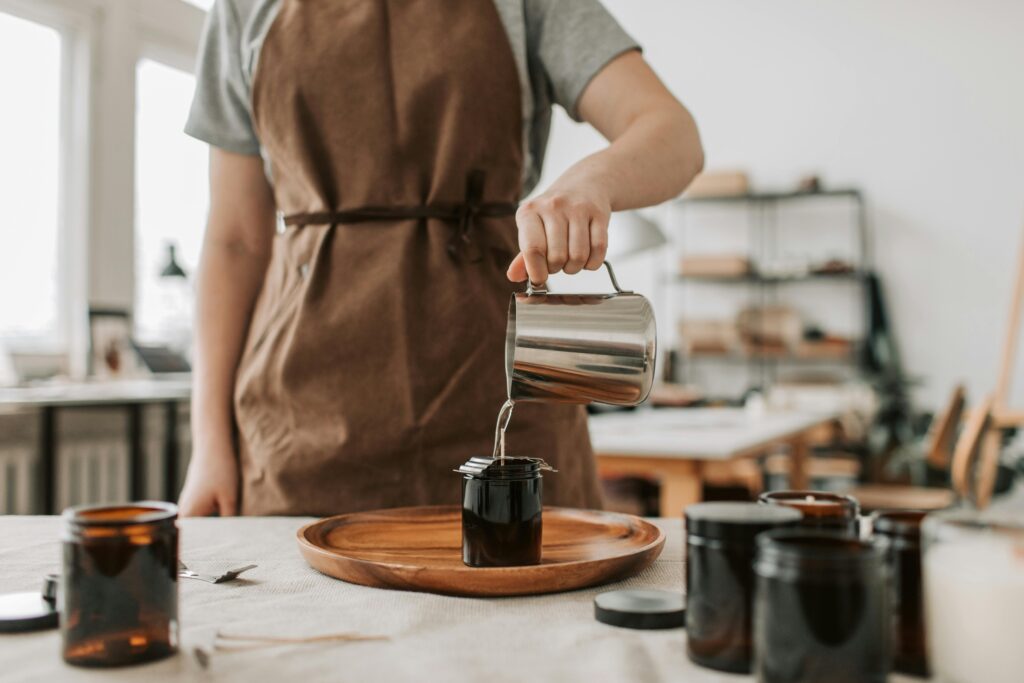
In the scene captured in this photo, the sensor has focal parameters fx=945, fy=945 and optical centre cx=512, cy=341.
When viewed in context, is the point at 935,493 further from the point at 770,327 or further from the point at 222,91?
the point at 222,91

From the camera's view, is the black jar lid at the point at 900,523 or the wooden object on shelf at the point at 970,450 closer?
the black jar lid at the point at 900,523

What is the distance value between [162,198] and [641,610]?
3.89 metres

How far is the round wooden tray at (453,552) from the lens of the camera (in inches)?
26.6

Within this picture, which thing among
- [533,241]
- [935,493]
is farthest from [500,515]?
[935,493]

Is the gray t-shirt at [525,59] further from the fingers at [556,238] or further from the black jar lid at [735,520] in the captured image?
the black jar lid at [735,520]

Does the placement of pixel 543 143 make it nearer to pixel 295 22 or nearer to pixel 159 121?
pixel 295 22

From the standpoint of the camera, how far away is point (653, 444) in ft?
7.72

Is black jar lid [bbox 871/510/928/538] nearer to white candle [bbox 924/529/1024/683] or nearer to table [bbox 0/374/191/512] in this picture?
white candle [bbox 924/529/1024/683]

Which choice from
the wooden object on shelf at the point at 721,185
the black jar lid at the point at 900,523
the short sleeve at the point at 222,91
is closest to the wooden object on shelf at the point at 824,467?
the wooden object on shelf at the point at 721,185

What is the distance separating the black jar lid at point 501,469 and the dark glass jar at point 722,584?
0.22m

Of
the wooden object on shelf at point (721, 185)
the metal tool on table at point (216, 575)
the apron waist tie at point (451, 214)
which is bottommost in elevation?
the metal tool on table at point (216, 575)

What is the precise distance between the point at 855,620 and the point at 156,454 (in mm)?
3722

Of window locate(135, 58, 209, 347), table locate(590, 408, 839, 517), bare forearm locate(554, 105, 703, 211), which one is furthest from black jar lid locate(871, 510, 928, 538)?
window locate(135, 58, 209, 347)

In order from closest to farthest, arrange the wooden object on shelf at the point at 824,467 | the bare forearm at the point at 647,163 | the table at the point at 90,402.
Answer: the bare forearm at the point at 647,163, the table at the point at 90,402, the wooden object on shelf at the point at 824,467
